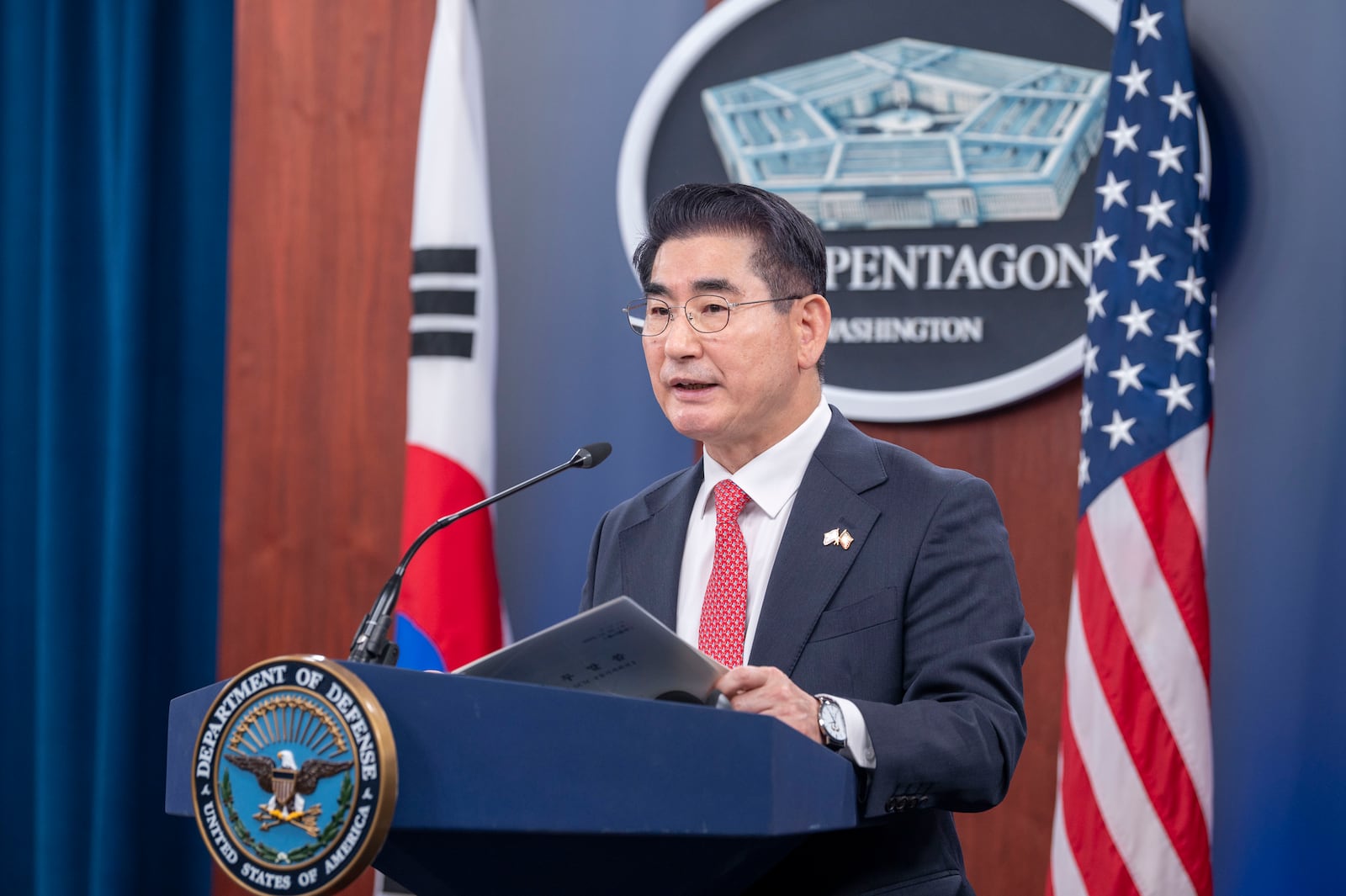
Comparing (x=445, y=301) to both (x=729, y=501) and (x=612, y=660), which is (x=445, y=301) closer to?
(x=729, y=501)

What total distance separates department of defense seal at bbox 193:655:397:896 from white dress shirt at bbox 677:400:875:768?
69cm

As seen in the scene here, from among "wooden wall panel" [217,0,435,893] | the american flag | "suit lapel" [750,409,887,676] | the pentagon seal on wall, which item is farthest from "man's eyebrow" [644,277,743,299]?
"wooden wall panel" [217,0,435,893]

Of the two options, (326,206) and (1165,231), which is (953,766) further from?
(326,206)

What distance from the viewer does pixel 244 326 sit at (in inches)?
141

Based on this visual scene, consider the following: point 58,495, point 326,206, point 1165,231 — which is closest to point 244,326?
point 326,206

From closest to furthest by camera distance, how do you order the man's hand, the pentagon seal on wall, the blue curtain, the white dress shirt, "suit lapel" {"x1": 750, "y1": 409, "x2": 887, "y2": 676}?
the man's hand
"suit lapel" {"x1": 750, "y1": 409, "x2": 887, "y2": 676}
the white dress shirt
the pentagon seal on wall
the blue curtain

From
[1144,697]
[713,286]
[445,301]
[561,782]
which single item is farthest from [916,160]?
[561,782]

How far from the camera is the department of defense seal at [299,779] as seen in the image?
3.12 feet

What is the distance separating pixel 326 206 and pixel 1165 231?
210cm

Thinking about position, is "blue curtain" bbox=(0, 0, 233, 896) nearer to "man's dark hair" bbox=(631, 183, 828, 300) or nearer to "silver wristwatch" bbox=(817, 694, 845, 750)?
"man's dark hair" bbox=(631, 183, 828, 300)

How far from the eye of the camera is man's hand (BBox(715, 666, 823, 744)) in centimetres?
119

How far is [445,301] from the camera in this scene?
3041 mm

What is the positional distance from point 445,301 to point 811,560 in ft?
5.62

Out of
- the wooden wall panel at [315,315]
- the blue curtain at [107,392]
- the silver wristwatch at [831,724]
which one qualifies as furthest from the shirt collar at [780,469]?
the blue curtain at [107,392]
